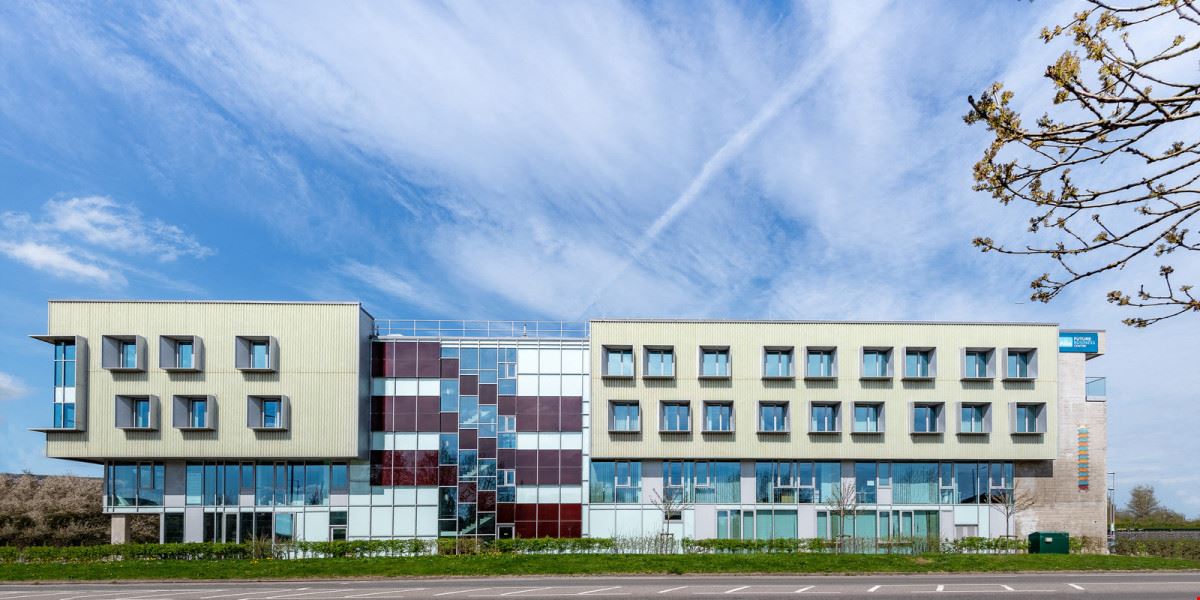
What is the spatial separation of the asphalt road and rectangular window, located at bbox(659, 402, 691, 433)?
14032 millimetres

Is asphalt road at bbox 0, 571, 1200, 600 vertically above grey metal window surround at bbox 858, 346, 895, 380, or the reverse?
grey metal window surround at bbox 858, 346, 895, 380

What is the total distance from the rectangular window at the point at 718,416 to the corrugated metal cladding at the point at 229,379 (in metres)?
16.2

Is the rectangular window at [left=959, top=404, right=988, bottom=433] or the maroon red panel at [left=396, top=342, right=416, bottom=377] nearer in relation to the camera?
the rectangular window at [left=959, top=404, right=988, bottom=433]

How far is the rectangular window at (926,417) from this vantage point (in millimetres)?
44375

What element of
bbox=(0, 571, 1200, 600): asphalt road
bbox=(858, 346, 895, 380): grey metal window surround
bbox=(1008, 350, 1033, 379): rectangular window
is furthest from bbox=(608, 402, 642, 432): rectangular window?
bbox=(1008, 350, 1033, 379): rectangular window

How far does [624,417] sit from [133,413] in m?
22.5

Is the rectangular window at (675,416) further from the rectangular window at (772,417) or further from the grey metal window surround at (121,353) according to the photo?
the grey metal window surround at (121,353)

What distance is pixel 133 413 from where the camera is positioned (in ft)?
139

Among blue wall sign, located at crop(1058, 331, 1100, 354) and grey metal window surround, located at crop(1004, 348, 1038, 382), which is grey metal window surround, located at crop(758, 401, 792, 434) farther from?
blue wall sign, located at crop(1058, 331, 1100, 354)

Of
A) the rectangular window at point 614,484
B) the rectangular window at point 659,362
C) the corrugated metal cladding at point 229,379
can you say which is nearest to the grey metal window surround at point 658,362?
the rectangular window at point 659,362

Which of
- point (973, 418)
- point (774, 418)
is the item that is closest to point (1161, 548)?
point (973, 418)

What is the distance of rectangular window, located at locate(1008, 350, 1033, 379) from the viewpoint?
44812 millimetres

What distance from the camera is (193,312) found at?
141 ft

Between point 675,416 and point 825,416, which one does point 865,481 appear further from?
point 675,416
